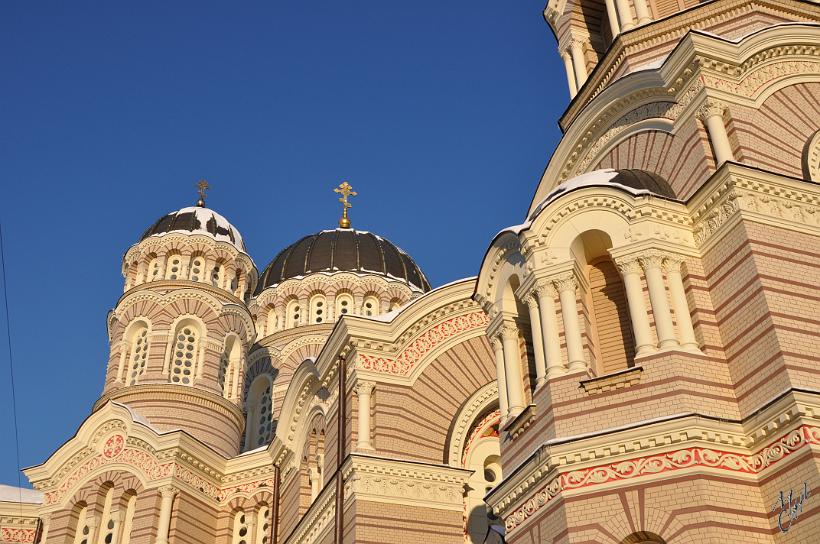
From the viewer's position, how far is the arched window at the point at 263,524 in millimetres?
21844

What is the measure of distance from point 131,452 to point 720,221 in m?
14.8

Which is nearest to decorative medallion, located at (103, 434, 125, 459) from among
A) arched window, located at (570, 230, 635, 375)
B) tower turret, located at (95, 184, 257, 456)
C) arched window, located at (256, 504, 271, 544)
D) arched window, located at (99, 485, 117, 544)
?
arched window, located at (99, 485, 117, 544)

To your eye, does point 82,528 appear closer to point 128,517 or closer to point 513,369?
point 128,517

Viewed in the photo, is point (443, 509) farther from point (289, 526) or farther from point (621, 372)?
point (621, 372)

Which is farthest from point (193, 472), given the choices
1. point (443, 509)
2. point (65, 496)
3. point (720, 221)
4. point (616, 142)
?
point (720, 221)

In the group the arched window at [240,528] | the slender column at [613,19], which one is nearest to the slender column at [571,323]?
the slender column at [613,19]

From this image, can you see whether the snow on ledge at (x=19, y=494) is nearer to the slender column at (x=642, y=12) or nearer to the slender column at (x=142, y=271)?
the slender column at (x=142, y=271)

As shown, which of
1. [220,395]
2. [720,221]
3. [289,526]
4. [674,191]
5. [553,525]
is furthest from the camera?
[220,395]

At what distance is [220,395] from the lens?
25.7m

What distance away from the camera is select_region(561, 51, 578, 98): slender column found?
737 inches

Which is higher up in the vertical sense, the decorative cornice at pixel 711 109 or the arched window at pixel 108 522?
the decorative cornice at pixel 711 109

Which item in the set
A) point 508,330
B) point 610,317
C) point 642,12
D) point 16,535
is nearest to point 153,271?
point 16,535

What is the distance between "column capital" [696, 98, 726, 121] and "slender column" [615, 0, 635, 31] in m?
4.09

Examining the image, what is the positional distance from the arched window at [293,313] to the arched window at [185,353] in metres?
6.23
